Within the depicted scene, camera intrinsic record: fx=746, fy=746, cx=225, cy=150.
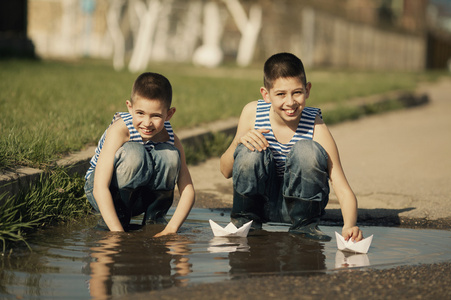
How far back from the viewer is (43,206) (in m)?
3.79

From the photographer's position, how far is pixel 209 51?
20938mm

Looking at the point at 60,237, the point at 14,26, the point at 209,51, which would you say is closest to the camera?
the point at 60,237

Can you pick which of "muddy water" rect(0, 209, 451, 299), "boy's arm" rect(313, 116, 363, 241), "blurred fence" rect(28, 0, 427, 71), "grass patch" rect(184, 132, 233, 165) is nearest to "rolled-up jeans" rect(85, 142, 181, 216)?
"muddy water" rect(0, 209, 451, 299)

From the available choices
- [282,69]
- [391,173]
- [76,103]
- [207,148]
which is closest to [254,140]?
[282,69]

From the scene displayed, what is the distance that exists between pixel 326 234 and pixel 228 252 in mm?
716

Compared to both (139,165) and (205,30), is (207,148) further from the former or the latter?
(205,30)

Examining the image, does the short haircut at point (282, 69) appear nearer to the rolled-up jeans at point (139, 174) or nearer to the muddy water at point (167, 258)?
the rolled-up jeans at point (139, 174)

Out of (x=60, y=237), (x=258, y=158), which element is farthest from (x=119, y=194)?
(x=258, y=158)

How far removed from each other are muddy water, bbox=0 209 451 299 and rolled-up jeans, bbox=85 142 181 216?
0.18 m

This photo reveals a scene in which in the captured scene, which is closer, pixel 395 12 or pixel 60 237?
pixel 60 237

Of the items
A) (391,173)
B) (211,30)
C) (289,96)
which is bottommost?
(391,173)

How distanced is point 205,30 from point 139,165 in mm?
19559

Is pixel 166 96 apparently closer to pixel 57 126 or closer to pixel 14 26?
pixel 57 126

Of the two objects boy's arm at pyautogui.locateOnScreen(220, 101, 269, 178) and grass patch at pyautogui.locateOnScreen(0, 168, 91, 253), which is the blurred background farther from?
boy's arm at pyautogui.locateOnScreen(220, 101, 269, 178)
